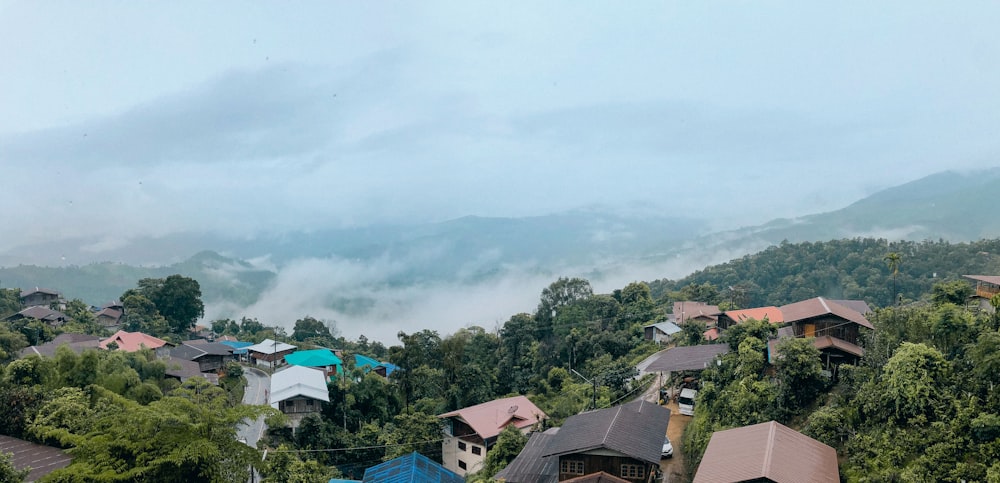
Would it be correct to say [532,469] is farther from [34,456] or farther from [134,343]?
[134,343]

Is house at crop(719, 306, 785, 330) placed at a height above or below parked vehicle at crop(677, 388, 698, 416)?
above

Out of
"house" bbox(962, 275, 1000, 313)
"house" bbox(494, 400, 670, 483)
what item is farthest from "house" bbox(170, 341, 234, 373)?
"house" bbox(962, 275, 1000, 313)

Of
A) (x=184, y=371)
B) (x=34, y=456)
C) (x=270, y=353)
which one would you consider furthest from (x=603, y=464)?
(x=270, y=353)

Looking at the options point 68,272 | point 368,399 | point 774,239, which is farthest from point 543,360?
point 774,239

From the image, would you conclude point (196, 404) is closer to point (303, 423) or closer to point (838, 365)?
point (303, 423)

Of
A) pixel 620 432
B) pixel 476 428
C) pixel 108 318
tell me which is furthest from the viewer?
pixel 108 318

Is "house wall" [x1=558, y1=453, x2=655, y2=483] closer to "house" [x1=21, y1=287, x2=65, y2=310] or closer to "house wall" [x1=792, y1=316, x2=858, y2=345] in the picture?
"house wall" [x1=792, y1=316, x2=858, y2=345]
